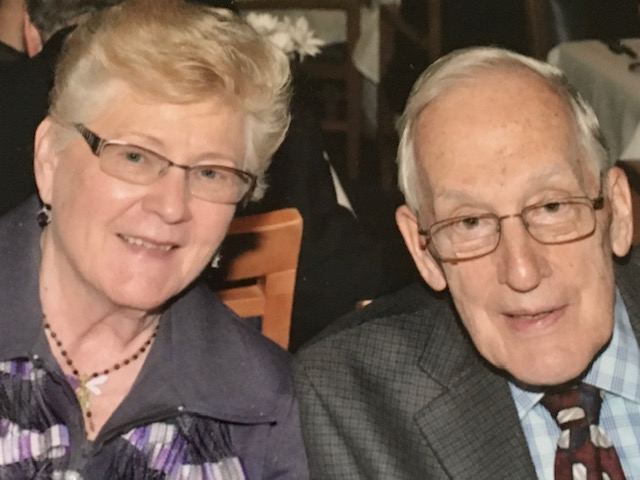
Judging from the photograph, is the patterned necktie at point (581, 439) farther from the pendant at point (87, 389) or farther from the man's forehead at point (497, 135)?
the pendant at point (87, 389)

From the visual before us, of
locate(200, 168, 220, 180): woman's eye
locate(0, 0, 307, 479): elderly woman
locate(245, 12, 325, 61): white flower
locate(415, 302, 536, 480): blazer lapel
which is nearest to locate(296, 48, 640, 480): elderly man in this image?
locate(415, 302, 536, 480): blazer lapel

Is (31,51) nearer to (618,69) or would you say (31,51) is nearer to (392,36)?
(618,69)

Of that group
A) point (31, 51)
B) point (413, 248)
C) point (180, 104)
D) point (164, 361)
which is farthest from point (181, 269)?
point (31, 51)

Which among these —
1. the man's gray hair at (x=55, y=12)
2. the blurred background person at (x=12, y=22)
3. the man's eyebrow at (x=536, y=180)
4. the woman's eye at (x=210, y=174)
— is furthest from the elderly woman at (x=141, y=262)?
the blurred background person at (x=12, y=22)

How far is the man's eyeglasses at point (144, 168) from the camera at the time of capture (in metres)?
1.59

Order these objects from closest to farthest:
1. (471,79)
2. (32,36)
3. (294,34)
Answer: (471,79) < (32,36) < (294,34)

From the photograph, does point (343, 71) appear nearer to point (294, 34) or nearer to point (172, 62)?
point (294, 34)

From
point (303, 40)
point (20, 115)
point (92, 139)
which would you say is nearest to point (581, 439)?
point (92, 139)

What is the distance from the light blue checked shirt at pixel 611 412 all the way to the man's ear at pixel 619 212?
19 centimetres

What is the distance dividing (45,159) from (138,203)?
238mm

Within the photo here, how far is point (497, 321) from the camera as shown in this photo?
5.22ft

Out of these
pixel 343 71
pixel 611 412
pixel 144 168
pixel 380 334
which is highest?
pixel 144 168

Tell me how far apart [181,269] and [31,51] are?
53.8 inches

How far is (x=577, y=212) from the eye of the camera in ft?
5.24
